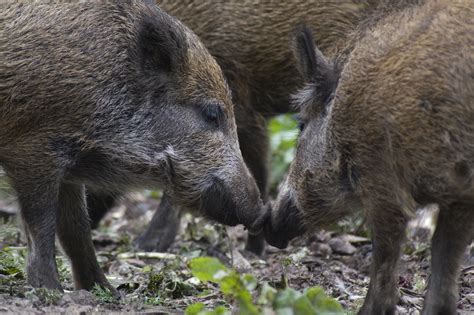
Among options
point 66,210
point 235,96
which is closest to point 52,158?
point 66,210

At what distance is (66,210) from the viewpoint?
732cm

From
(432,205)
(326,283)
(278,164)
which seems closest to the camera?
(432,205)

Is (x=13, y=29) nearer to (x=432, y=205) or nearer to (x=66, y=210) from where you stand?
(x=66, y=210)

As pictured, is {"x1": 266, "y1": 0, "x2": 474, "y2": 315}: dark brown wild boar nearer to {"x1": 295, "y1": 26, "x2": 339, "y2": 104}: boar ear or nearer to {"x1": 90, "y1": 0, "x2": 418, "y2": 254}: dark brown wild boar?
{"x1": 295, "y1": 26, "x2": 339, "y2": 104}: boar ear

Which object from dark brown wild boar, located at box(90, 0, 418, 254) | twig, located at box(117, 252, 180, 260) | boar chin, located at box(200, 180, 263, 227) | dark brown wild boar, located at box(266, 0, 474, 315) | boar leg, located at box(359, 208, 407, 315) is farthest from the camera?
twig, located at box(117, 252, 180, 260)

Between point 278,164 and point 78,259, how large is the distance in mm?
4997

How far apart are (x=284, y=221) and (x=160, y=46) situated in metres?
1.39

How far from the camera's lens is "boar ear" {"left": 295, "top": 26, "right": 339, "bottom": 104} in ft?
23.1

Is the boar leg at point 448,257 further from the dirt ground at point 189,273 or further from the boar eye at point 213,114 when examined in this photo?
the boar eye at point 213,114

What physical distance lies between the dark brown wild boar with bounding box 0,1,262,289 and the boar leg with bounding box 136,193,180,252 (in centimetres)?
209

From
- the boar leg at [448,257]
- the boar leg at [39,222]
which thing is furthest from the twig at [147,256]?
the boar leg at [448,257]

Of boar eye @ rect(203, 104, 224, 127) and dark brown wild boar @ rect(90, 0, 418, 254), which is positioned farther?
dark brown wild boar @ rect(90, 0, 418, 254)

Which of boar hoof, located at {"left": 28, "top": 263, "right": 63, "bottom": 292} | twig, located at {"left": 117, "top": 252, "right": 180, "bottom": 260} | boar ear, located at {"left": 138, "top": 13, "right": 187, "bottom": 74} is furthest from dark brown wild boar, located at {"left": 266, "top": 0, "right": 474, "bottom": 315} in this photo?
twig, located at {"left": 117, "top": 252, "right": 180, "bottom": 260}

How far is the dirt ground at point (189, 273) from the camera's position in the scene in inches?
260
